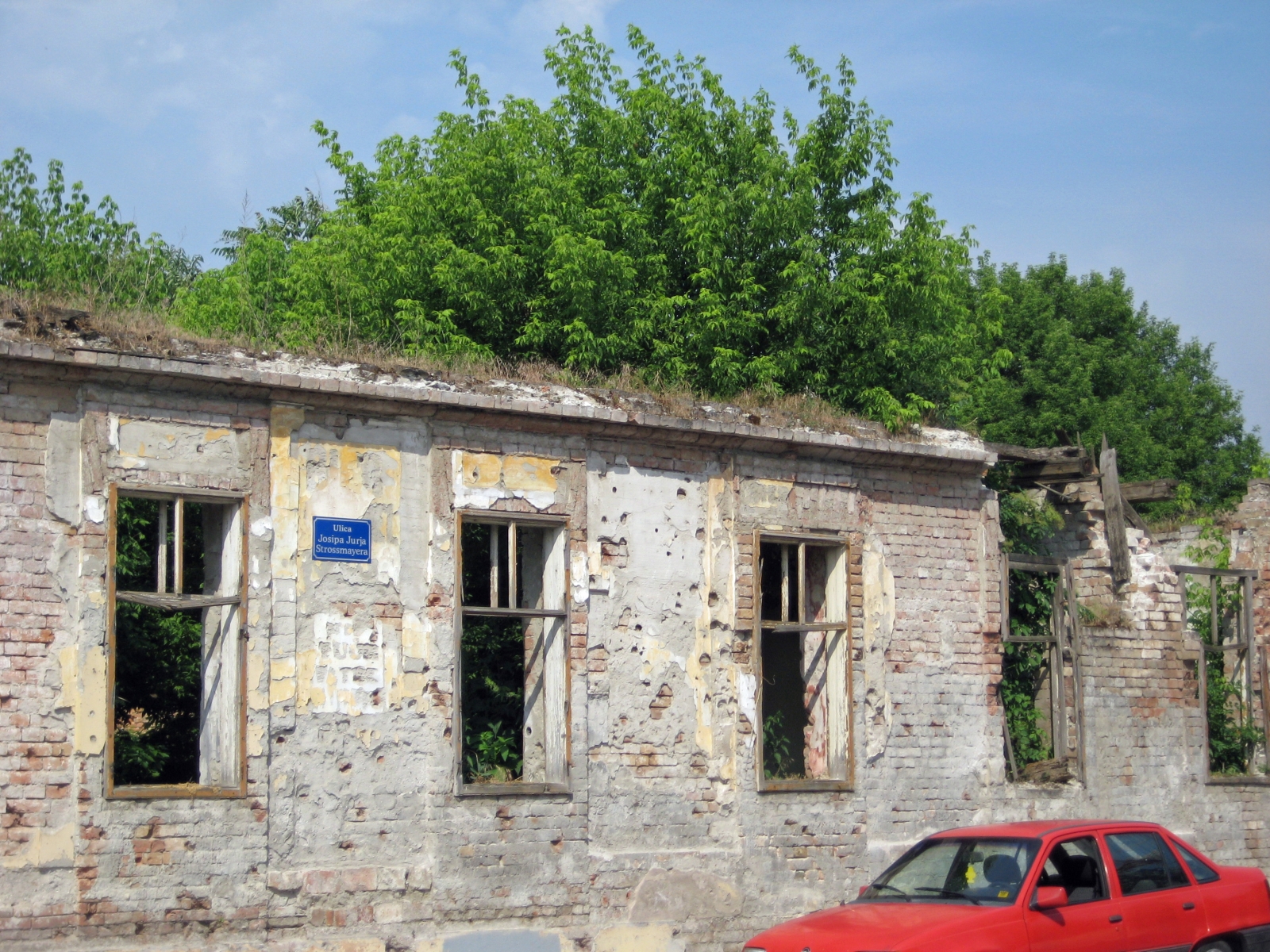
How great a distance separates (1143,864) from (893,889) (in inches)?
61.8

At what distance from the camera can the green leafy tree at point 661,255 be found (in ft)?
56.5

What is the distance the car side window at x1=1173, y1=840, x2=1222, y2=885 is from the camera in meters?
8.76

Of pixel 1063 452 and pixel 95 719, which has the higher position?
pixel 1063 452

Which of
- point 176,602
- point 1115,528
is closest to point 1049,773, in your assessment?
point 1115,528

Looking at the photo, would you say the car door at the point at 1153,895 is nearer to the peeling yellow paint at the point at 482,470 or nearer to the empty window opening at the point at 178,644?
the peeling yellow paint at the point at 482,470

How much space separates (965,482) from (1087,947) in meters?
5.59

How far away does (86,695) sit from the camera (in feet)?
28.4

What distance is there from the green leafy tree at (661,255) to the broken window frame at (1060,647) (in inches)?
122

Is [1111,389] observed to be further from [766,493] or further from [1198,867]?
[1198,867]

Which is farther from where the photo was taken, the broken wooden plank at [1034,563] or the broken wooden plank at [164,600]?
the broken wooden plank at [1034,563]

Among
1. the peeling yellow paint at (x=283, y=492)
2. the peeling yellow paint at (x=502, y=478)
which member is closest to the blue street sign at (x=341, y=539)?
the peeling yellow paint at (x=283, y=492)

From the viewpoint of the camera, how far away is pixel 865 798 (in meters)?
11.7

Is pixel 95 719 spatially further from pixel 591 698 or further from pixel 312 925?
pixel 591 698

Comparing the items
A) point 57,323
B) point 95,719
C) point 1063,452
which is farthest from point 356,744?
point 1063,452
